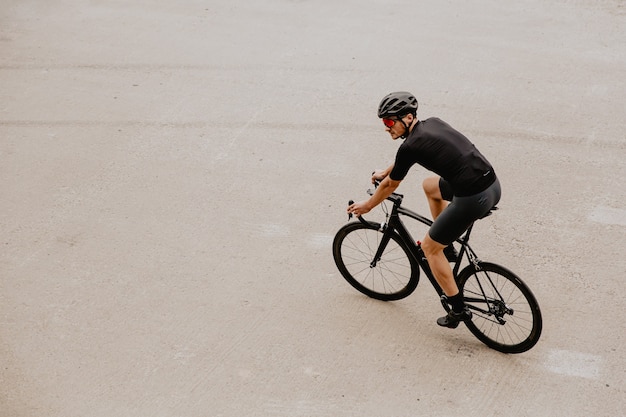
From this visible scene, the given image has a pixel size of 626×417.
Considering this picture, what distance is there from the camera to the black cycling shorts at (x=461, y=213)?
4.98 meters

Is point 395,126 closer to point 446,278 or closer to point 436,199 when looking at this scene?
point 436,199

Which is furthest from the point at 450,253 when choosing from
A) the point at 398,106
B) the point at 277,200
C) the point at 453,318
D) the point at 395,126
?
the point at 277,200

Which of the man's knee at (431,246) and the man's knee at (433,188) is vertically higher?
the man's knee at (433,188)

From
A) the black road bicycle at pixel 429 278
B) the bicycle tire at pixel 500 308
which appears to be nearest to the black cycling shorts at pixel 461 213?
the black road bicycle at pixel 429 278

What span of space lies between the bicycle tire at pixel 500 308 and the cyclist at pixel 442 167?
340mm

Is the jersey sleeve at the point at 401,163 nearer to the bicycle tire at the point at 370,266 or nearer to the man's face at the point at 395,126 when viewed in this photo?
the man's face at the point at 395,126

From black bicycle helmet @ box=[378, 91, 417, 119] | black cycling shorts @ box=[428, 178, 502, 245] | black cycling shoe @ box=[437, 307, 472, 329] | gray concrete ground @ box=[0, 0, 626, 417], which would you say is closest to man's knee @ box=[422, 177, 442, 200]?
black cycling shorts @ box=[428, 178, 502, 245]

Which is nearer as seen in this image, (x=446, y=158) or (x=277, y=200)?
(x=446, y=158)

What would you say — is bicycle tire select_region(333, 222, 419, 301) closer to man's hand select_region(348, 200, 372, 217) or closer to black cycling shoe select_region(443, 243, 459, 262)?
black cycling shoe select_region(443, 243, 459, 262)

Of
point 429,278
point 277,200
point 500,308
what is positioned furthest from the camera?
point 277,200

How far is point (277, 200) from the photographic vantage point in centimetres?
743

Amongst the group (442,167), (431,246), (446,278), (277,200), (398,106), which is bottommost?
(277,200)

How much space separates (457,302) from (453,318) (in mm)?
169

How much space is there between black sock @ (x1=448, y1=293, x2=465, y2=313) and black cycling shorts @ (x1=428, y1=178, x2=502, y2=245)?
52 centimetres
